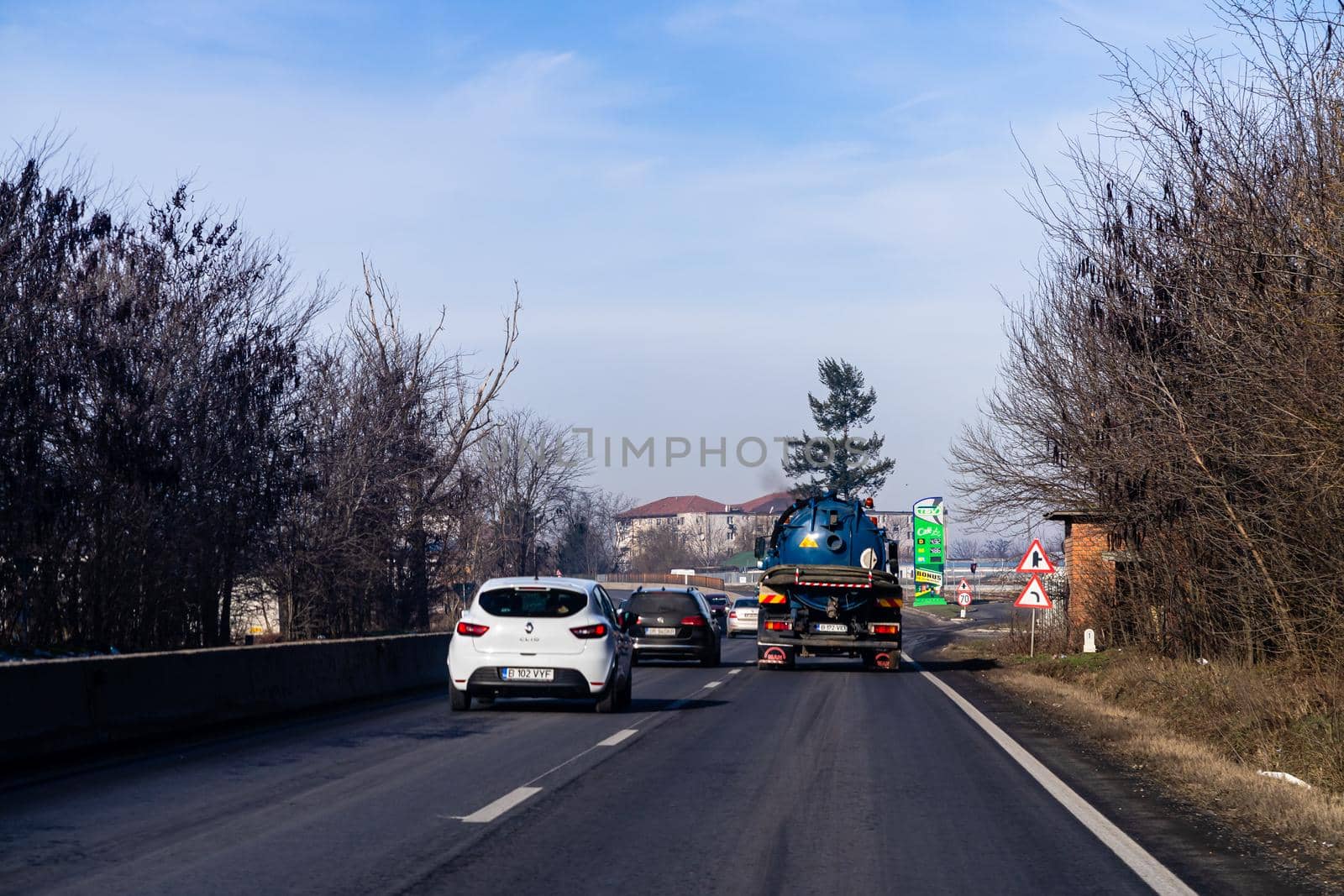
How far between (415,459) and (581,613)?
27140mm

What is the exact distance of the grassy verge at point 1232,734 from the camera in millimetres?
9047

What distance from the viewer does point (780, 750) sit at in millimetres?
13031

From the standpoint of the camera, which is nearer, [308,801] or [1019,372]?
[308,801]

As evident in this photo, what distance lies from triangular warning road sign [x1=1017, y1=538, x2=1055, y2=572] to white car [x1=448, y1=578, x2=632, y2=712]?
13817mm

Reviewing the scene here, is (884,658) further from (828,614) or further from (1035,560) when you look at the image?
(1035,560)

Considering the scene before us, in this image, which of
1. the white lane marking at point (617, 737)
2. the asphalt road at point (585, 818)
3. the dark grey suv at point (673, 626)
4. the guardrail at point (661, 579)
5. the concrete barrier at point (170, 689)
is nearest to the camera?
the asphalt road at point (585, 818)

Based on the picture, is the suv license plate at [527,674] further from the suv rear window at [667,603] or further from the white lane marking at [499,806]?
the suv rear window at [667,603]

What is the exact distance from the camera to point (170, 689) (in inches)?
542

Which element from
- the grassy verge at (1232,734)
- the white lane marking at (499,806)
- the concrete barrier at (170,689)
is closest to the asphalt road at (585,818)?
the white lane marking at (499,806)

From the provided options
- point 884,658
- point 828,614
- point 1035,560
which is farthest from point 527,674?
point 1035,560

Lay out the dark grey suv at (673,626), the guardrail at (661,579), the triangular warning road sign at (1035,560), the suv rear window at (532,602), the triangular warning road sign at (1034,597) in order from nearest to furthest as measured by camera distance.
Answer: the suv rear window at (532,602) < the triangular warning road sign at (1034,597) < the triangular warning road sign at (1035,560) < the dark grey suv at (673,626) < the guardrail at (661,579)

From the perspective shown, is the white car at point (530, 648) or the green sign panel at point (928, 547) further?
the green sign panel at point (928, 547)

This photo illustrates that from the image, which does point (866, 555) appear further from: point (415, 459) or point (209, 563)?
point (415, 459)

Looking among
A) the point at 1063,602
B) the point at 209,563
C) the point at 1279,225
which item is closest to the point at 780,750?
the point at 1279,225
